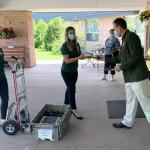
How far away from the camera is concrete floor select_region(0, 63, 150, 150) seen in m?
3.64

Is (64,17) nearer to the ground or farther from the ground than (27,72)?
farther from the ground

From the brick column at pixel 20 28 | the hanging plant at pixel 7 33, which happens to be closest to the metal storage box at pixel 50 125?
the hanging plant at pixel 7 33

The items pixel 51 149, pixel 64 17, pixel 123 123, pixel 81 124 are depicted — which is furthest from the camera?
pixel 64 17

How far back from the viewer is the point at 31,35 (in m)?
10.8

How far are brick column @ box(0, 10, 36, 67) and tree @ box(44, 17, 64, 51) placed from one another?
171 inches

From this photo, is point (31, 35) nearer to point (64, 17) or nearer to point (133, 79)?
point (64, 17)

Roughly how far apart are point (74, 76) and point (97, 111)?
93 centimetres

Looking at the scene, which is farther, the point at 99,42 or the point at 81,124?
the point at 99,42

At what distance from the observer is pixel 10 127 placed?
3.97 meters

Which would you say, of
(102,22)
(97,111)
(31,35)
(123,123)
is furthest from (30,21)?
(123,123)

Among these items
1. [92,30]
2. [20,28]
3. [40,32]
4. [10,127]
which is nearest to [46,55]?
[40,32]

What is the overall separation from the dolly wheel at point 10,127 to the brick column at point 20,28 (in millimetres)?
6633

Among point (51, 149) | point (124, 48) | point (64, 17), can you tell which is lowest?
point (51, 149)

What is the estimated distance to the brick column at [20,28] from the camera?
10125mm
